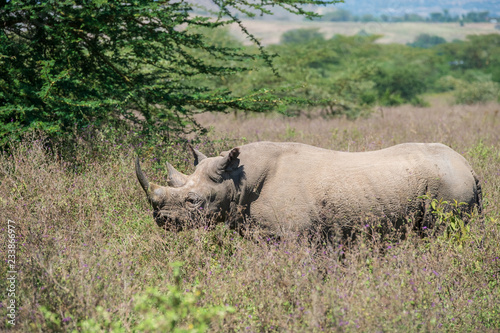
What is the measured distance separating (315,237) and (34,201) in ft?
10.3

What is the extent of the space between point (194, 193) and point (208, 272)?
1.01 metres

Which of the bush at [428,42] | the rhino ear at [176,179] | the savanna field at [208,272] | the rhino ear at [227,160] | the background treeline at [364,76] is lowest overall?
the bush at [428,42]

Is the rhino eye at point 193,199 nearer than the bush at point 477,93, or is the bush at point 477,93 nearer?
the rhino eye at point 193,199

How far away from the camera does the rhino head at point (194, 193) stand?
15.1 feet

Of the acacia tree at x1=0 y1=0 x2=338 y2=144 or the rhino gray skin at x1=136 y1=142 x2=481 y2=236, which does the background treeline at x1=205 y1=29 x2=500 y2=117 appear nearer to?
the acacia tree at x1=0 y1=0 x2=338 y2=144

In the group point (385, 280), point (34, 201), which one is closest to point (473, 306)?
point (385, 280)

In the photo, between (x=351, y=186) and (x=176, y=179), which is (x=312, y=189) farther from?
(x=176, y=179)

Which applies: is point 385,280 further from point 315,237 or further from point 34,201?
point 34,201

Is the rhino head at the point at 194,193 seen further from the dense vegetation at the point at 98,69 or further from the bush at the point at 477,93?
the bush at the point at 477,93

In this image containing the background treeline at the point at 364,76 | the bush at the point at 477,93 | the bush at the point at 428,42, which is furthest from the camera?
the bush at the point at 428,42

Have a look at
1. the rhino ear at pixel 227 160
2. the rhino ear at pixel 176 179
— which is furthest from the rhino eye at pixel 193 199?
the rhino ear at pixel 227 160

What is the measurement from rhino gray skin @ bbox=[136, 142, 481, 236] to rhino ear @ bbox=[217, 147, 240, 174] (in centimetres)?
1

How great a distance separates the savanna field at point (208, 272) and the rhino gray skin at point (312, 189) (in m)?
0.24

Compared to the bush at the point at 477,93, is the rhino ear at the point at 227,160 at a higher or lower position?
higher
